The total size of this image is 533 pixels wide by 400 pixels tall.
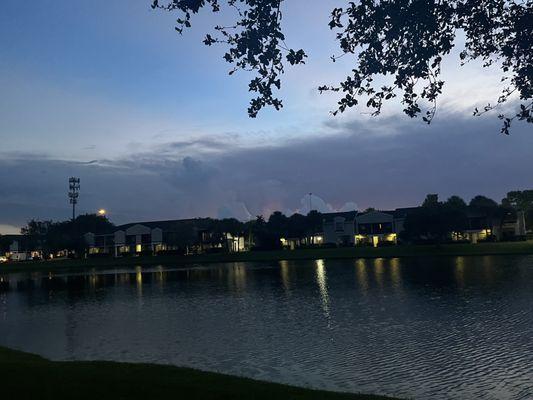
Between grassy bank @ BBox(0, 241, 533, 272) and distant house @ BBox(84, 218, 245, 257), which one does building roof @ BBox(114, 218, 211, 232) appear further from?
grassy bank @ BBox(0, 241, 533, 272)

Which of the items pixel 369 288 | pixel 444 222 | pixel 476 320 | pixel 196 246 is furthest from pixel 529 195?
pixel 476 320

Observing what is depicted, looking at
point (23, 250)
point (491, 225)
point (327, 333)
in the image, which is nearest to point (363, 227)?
point (491, 225)

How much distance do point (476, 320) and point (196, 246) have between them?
391ft

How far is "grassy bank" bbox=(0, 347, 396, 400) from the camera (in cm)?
1094

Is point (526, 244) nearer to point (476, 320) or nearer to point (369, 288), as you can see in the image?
point (369, 288)

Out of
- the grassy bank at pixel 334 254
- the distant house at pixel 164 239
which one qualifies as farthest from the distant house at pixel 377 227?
the distant house at pixel 164 239

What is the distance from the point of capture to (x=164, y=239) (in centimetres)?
15200

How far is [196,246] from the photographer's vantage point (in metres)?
140

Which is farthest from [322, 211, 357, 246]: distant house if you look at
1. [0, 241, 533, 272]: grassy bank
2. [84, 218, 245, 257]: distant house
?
[0, 241, 533, 272]: grassy bank

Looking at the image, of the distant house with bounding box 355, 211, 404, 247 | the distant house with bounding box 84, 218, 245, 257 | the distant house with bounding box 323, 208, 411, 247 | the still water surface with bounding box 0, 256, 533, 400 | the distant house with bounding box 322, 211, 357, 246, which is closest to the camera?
the still water surface with bounding box 0, 256, 533, 400

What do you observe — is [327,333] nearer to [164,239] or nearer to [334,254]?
[334,254]

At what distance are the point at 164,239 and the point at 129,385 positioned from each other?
142939 millimetres

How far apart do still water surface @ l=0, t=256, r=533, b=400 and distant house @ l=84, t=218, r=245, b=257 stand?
296 feet

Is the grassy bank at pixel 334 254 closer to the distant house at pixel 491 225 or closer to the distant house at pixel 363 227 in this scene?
the distant house at pixel 491 225
